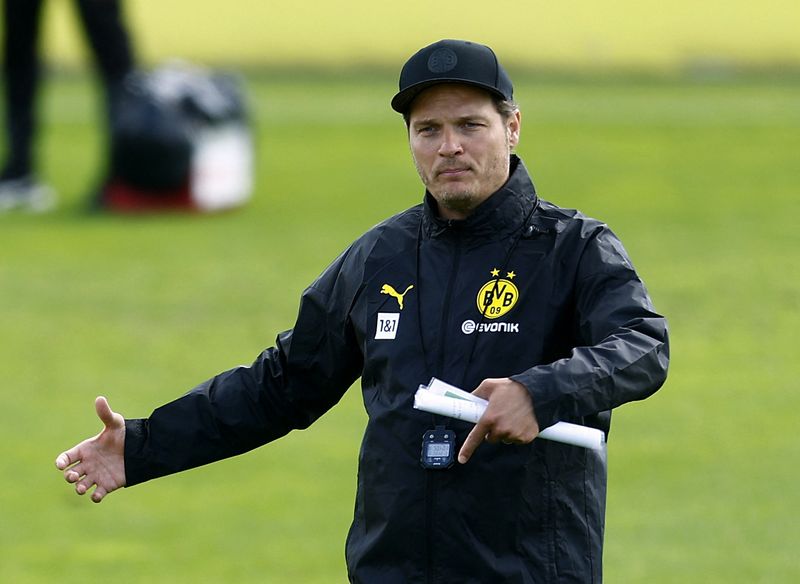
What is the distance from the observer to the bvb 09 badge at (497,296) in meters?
4.16

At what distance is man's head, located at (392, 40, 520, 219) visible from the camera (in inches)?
166

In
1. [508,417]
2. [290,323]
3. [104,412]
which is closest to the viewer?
[508,417]

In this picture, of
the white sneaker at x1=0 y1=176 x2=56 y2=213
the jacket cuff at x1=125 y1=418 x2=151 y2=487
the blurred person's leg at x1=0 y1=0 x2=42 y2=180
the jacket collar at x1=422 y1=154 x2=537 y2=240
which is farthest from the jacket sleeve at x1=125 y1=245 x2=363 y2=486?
the white sneaker at x1=0 y1=176 x2=56 y2=213

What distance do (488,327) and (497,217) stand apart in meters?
0.27

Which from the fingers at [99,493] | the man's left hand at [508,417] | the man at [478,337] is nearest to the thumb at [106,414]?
the fingers at [99,493]

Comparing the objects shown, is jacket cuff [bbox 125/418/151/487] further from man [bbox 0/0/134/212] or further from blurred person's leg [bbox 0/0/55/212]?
blurred person's leg [bbox 0/0/55/212]

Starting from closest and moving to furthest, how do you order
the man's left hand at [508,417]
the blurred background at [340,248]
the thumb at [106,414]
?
the man's left hand at [508,417] < the thumb at [106,414] < the blurred background at [340,248]

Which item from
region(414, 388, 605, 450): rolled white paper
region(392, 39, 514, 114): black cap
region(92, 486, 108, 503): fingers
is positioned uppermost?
region(392, 39, 514, 114): black cap

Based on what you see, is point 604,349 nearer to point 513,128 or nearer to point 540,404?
point 540,404

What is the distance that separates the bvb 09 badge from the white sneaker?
11738mm

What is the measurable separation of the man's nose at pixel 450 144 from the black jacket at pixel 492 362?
14 centimetres

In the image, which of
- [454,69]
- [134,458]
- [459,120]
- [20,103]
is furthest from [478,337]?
[20,103]

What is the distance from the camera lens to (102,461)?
4.61 metres

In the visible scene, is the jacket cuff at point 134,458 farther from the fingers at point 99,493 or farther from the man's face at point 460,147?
the man's face at point 460,147
